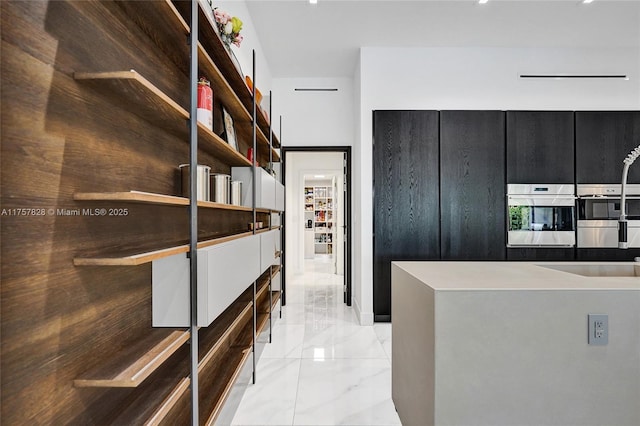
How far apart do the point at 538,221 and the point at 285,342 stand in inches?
114

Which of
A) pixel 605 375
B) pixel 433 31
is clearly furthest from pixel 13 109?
pixel 433 31

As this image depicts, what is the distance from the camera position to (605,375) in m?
1.31

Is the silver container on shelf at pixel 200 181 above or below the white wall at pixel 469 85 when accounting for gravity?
below

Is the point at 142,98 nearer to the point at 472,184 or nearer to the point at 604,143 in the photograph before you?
the point at 472,184

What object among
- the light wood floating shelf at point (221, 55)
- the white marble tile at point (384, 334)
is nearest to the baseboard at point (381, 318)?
the white marble tile at point (384, 334)

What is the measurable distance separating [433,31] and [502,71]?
0.99m

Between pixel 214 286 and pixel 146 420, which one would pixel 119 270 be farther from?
pixel 146 420

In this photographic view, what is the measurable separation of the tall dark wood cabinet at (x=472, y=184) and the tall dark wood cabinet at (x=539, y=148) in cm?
12

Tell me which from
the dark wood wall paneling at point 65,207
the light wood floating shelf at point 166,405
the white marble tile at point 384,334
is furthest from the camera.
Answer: the white marble tile at point 384,334

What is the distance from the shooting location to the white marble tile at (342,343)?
2.89 metres

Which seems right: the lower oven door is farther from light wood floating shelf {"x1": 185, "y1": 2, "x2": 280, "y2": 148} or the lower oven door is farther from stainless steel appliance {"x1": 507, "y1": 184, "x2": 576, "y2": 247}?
light wood floating shelf {"x1": 185, "y1": 2, "x2": 280, "y2": 148}

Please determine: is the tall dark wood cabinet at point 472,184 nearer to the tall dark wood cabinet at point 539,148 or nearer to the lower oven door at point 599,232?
the tall dark wood cabinet at point 539,148

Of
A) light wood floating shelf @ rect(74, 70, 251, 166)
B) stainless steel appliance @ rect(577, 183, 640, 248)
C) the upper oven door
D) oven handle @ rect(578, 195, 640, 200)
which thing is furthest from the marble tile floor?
oven handle @ rect(578, 195, 640, 200)

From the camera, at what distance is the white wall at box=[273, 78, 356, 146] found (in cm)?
452
